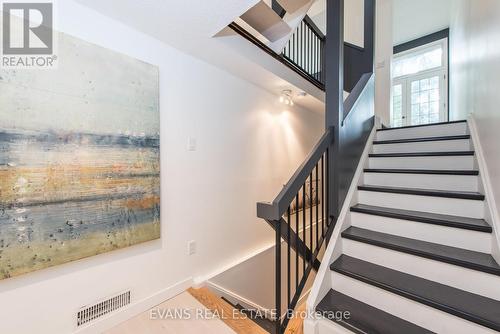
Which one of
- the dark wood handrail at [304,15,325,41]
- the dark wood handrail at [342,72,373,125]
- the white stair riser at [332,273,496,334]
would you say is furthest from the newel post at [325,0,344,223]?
the dark wood handrail at [304,15,325,41]

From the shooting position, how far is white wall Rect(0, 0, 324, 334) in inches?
59.1

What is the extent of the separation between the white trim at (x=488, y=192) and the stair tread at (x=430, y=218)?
4cm

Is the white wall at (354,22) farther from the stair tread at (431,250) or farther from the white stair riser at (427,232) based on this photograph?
the stair tread at (431,250)

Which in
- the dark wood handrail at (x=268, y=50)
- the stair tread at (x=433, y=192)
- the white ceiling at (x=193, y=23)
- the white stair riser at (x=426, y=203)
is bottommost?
the white stair riser at (x=426, y=203)

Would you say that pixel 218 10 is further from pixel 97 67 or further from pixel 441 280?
pixel 441 280

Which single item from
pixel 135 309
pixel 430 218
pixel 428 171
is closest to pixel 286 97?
pixel 428 171

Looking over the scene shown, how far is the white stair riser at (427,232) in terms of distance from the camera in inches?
54.2

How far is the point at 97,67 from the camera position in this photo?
1640mm

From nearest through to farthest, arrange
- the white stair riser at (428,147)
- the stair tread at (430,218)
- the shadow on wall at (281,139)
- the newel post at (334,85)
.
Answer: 1. the stair tread at (430,218)
2. the newel post at (334,85)
3. the white stair riser at (428,147)
4. the shadow on wall at (281,139)

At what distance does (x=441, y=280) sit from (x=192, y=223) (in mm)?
1938

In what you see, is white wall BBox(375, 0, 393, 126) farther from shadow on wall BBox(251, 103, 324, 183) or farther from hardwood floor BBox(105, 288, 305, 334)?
hardwood floor BBox(105, 288, 305, 334)

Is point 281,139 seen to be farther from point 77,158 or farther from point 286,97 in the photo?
point 77,158

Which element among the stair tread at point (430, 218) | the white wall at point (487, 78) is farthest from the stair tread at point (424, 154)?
the stair tread at point (430, 218)

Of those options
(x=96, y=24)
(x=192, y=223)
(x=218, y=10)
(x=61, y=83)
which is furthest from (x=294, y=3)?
(x=192, y=223)
